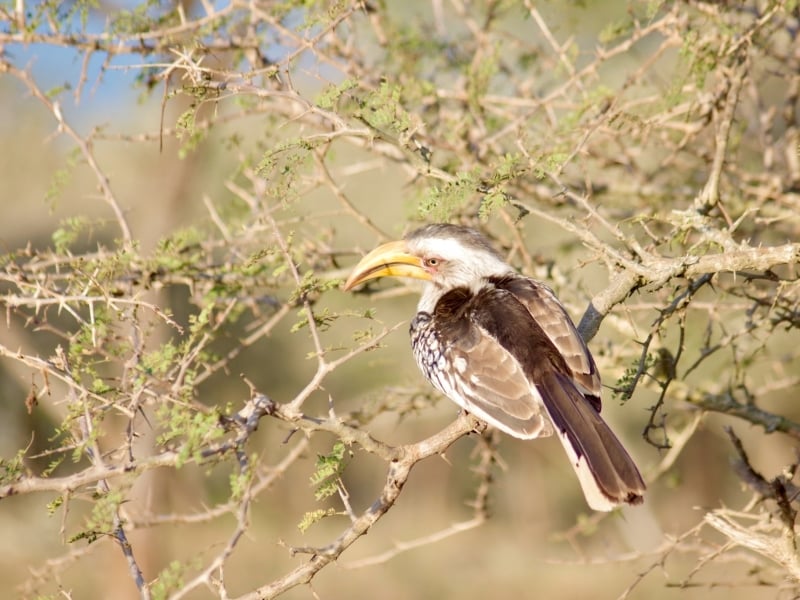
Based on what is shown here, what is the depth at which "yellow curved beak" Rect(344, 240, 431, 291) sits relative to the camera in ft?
13.7

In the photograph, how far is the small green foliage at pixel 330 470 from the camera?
105 inches

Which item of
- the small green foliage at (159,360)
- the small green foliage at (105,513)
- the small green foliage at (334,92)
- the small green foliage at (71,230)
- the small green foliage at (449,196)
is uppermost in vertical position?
the small green foliage at (71,230)

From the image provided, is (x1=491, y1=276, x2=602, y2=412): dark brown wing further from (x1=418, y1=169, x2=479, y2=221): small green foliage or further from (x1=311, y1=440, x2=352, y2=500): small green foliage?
(x1=311, y1=440, x2=352, y2=500): small green foliage

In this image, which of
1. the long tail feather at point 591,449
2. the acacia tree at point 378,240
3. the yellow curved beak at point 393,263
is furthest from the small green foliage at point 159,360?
the yellow curved beak at point 393,263

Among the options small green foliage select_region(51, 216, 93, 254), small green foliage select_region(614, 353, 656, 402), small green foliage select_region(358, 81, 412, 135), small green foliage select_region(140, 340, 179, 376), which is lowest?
small green foliage select_region(614, 353, 656, 402)

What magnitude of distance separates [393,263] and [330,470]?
174 centimetres

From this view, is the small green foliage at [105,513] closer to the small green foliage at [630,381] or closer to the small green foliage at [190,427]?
the small green foliage at [190,427]

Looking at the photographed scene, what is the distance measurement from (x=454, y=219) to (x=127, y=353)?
191cm

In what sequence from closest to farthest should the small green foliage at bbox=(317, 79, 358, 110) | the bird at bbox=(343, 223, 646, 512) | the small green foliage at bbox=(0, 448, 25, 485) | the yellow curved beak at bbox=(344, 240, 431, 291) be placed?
the small green foliage at bbox=(0, 448, 25, 485), the small green foliage at bbox=(317, 79, 358, 110), the bird at bbox=(343, 223, 646, 512), the yellow curved beak at bbox=(344, 240, 431, 291)

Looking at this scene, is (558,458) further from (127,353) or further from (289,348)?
(127,353)

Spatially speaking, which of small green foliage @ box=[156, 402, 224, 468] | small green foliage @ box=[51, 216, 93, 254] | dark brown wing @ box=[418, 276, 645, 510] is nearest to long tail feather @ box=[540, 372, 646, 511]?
dark brown wing @ box=[418, 276, 645, 510]

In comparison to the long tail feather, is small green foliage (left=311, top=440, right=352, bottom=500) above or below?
above

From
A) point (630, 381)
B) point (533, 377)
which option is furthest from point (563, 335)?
point (630, 381)

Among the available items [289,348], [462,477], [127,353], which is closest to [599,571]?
[462,477]
